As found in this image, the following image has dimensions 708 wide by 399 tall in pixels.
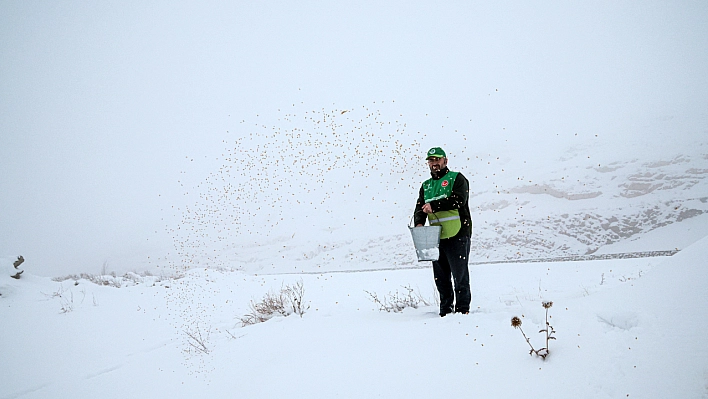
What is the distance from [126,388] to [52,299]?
7.09 metres

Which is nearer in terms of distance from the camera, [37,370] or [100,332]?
[37,370]

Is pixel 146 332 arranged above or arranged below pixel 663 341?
below

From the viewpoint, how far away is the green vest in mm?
3824

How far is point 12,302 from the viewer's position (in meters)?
8.43

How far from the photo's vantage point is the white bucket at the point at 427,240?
12.5ft

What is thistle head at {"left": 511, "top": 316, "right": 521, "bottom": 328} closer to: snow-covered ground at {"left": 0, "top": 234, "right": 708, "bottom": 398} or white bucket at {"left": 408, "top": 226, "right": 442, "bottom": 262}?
snow-covered ground at {"left": 0, "top": 234, "right": 708, "bottom": 398}

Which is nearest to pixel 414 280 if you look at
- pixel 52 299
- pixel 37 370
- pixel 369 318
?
pixel 369 318

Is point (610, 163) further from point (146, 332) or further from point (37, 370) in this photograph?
point (37, 370)

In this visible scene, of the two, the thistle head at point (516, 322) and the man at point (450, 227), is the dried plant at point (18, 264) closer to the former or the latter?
the man at point (450, 227)

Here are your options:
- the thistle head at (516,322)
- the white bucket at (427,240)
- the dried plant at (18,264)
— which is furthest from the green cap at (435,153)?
the dried plant at (18,264)

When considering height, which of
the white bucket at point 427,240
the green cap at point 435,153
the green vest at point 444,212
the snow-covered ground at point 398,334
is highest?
the green cap at point 435,153

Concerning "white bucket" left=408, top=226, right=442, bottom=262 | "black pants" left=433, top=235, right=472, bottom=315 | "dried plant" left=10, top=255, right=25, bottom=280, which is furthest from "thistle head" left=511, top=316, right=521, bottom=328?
"dried plant" left=10, top=255, right=25, bottom=280

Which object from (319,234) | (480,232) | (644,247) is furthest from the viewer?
(319,234)

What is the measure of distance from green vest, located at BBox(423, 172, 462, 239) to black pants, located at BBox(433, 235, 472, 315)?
12 centimetres
